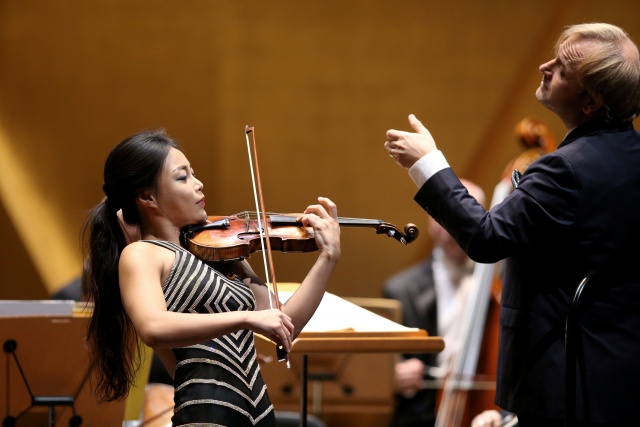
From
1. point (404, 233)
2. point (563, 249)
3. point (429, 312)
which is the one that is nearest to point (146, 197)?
point (404, 233)

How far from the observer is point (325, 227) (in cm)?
206

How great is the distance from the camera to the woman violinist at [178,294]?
72.1 inches

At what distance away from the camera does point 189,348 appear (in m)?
1.97

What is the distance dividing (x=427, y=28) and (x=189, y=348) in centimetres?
319

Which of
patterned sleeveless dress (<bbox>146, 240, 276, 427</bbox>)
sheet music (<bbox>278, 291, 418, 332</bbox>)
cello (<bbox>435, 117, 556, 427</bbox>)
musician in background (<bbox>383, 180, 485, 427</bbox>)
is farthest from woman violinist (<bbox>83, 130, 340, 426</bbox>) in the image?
musician in background (<bbox>383, 180, 485, 427</bbox>)

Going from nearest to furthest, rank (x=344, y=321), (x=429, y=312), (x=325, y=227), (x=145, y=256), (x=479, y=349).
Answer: (x=145, y=256) → (x=325, y=227) → (x=344, y=321) → (x=479, y=349) → (x=429, y=312)

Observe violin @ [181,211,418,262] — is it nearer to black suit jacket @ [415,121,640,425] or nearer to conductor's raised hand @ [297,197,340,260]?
conductor's raised hand @ [297,197,340,260]

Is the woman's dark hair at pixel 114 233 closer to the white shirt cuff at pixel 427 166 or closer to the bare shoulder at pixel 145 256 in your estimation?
the bare shoulder at pixel 145 256

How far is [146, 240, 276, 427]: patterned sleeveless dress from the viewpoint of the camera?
193cm

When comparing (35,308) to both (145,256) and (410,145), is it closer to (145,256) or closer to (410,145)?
(145,256)

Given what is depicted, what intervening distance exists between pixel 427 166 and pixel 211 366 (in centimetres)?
63

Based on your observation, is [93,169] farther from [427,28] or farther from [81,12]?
[427,28]

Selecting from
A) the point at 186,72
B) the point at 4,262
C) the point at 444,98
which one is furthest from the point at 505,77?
the point at 4,262

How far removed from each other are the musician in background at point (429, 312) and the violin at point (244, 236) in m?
1.97
